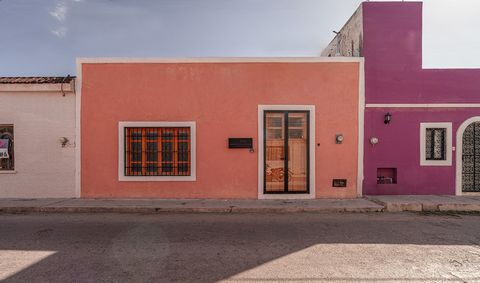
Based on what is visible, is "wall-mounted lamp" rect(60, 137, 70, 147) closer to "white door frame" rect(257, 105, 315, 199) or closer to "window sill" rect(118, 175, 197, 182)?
"window sill" rect(118, 175, 197, 182)

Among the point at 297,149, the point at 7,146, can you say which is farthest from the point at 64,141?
the point at 297,149

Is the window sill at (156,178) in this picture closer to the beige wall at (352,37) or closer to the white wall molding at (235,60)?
the white wall molding at (235,60)

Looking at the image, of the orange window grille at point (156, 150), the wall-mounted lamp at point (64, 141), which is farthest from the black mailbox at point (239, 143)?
the wall-mounted lamp at point (64, 141)

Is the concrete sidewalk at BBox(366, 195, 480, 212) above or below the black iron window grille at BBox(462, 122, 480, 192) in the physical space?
below

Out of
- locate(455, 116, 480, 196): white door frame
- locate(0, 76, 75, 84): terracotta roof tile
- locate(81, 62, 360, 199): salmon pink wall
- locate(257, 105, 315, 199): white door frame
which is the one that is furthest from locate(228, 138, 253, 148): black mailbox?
locate(455, 116, 480, 196): white door frame

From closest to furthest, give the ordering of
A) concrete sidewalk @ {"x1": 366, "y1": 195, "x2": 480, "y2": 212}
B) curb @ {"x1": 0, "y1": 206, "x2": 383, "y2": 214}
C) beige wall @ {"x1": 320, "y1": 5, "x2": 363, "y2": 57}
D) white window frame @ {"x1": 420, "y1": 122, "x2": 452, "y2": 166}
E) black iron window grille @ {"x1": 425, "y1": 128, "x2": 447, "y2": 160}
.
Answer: curb @ {"x1": 0, "y1": 206, "x2": 383, "y2": 214}, concrete sidewalk @ {"x1": 366, "y1": 195, "x2": 480, "y2": 212}, white window frame @ {"x1": 420, "y1": 122, "x2": 452, "y2": 166}, black iron window grille @ {"x1": 425, "y1": 128, "x2": 447, "y2": 160}, beige wall @ {"x1": 320, "y1": 5, "x2": 363, "y2": 57}

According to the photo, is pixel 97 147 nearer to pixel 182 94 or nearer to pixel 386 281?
pixel 182 94

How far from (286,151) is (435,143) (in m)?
4.71

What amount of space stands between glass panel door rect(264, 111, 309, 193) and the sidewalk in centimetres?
80

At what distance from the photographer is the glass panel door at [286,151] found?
891 centimetres

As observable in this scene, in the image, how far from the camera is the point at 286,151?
29.2ft

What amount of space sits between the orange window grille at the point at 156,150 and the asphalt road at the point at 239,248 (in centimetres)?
219

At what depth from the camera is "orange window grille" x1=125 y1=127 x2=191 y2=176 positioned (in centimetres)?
896

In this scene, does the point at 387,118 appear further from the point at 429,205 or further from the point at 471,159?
the point at 471,159
